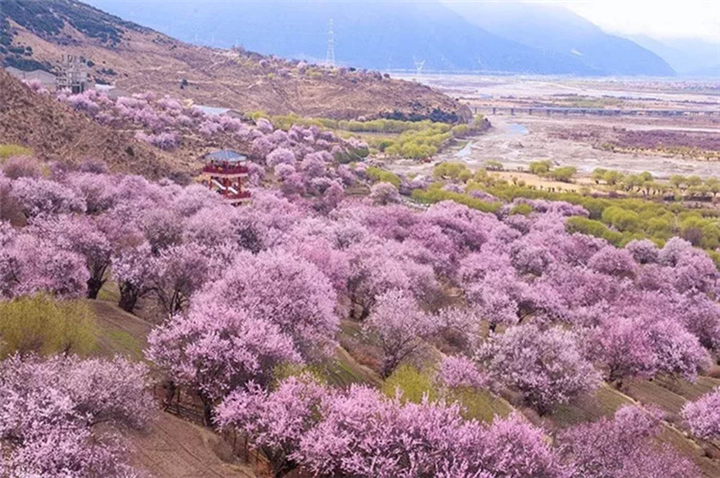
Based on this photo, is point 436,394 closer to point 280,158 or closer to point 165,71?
point 280,158

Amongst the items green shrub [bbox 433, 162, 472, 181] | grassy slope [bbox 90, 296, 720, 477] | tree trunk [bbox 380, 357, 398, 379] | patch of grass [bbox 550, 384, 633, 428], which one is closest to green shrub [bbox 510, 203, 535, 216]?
green shrub [bbox 433, 162, 472, 181]

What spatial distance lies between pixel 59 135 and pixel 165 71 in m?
108

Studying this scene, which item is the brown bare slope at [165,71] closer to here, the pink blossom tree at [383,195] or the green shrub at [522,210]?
the pink blossom tree at [383,195]

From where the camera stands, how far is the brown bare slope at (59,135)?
57.1 meters

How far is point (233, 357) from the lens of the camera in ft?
71.5

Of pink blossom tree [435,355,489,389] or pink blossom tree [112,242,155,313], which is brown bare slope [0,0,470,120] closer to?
pink blossom tree [112,242,155,313]

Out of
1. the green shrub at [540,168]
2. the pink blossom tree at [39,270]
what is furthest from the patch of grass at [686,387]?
the green shrub at [540,168]

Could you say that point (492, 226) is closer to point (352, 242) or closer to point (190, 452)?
point (352, 242)

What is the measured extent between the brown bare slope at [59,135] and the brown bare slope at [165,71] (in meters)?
62.2

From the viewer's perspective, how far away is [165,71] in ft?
534

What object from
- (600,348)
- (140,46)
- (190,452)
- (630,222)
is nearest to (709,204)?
(630,222)

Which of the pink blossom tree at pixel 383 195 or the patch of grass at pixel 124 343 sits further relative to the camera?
the pink blossom tree at pixel 383 195

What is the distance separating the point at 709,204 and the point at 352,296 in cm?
7934

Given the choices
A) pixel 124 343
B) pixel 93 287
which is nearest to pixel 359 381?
pixel 124 343
